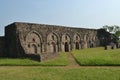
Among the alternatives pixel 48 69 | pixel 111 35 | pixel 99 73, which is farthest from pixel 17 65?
pixel 111 35

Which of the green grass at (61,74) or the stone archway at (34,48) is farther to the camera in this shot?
the stone archway at (34,48)

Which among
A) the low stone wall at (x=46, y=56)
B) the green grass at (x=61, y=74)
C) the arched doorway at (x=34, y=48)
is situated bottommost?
the green grass at (x=61, y=74)

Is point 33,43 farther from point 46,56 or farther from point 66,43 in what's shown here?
point 66,43

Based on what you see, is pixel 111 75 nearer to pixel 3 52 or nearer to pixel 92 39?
pixel 3 52

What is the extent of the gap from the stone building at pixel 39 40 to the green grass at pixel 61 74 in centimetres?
536

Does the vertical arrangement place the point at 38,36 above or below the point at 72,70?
above

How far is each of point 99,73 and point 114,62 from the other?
498 cm

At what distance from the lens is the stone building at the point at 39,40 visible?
31.1 metres

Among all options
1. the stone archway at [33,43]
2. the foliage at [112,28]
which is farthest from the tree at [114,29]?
the stone archway at [33,43]

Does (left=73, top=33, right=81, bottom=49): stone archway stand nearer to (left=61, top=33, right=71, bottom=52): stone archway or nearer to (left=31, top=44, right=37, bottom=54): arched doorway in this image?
(left=61, top=33, right=71, bottom=52): stone archway

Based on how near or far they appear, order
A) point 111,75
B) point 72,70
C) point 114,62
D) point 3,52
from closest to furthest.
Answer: point 111,75 → point 72,70 → point 114,62 → point 3,52

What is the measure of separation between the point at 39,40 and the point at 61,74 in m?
16.3

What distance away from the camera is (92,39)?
4828 centimetres

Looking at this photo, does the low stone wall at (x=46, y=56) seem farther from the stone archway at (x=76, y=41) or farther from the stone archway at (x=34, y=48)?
the stone archway at (x=76, y=41)
